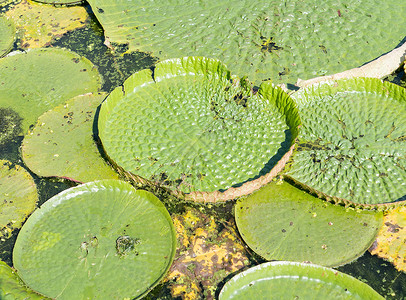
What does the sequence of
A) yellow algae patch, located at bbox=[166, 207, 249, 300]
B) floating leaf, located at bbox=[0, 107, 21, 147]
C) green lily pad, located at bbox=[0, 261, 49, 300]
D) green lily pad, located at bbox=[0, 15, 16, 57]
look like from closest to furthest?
green lily pad, located at bbox=[0, 261, 49, 300]
yellow algae patch, located at bbox=[166, 207, 249, 300]
floating leaf, located at bbox=[0, 107, 21, 147]
green lily pad, located at bbox=[0, 15, 16, 57]

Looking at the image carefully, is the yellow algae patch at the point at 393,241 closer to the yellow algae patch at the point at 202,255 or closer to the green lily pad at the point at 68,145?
the yellow algae patch at the point at 202,255

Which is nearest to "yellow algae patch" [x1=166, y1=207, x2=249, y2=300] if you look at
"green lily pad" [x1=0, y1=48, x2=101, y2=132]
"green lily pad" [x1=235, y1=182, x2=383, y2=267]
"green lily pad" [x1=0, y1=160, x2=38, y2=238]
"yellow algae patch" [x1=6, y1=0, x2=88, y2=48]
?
"green lily pad" [x1=235, y1=182, x2=383, y2=267]

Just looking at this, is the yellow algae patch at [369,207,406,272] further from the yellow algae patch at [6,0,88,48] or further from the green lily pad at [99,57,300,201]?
the yellow algae patch at [6,0,88,48]

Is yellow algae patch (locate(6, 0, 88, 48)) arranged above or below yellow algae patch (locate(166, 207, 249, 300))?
above

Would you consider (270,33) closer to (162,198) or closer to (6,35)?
(162,198)

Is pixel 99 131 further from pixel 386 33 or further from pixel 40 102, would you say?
pixel 386 33

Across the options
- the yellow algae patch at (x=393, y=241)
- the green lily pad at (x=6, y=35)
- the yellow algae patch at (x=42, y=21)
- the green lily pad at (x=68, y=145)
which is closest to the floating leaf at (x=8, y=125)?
the green lily pad at (x=68, y=145)
